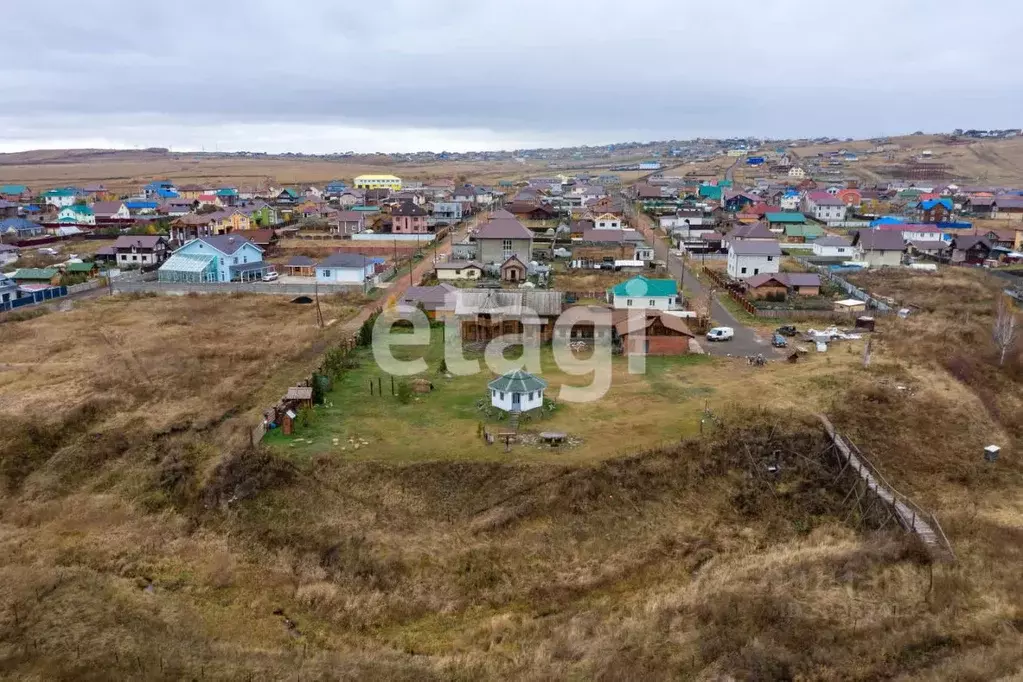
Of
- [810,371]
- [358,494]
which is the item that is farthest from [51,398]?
[810,371]

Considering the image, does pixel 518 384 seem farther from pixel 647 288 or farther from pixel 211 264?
pixel 211 264

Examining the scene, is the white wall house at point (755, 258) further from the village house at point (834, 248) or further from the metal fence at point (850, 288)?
the village house at point (834, 248)

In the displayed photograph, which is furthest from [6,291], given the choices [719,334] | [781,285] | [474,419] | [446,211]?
[446,211]

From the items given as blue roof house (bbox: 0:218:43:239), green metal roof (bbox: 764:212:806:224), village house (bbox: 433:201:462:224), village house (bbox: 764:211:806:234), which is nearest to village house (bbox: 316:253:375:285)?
village house (bbox: 433:201:462:224)

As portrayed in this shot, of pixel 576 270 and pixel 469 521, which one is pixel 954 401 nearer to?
pixel 469 521

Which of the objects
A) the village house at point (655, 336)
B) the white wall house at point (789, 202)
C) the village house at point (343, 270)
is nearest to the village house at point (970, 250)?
the white wall house at point (789, 202)

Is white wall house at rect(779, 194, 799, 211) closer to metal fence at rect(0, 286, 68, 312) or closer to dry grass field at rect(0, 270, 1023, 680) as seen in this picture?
dry grass field at rect(0, 270, 1023, 680)

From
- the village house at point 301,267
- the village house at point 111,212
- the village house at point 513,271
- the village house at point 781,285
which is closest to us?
the village house at point 781,285
